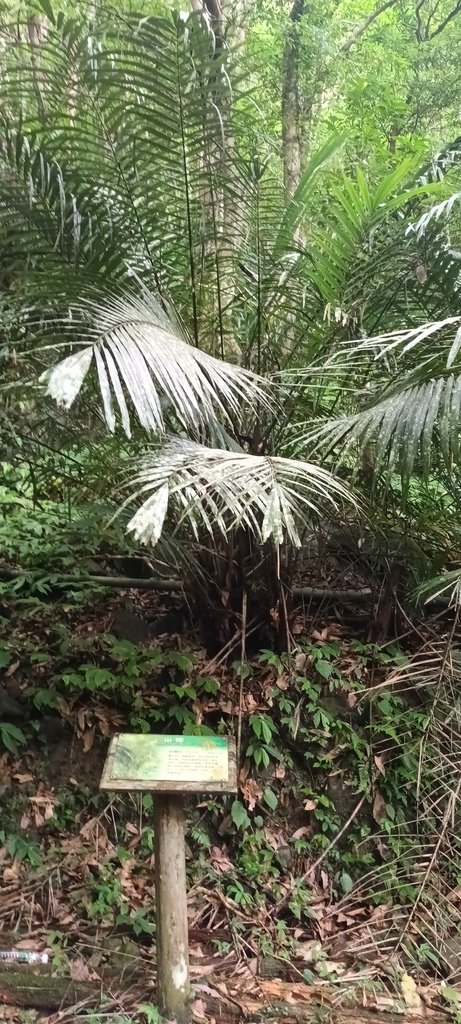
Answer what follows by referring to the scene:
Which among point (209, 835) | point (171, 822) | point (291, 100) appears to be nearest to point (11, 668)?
point (209, 835)

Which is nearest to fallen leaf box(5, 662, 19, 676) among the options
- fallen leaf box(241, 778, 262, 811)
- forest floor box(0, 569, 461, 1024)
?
forest floor box(0, 569, 461, 1024)

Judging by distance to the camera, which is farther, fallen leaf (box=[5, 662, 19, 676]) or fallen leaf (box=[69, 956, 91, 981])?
fallen leaf (box=[5, 662, 19, 676])

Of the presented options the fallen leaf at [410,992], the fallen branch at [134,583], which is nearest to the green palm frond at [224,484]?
the fallen branch at [134,583]

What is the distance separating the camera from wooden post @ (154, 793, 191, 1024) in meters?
1.88

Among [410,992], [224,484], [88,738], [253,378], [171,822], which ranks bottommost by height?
[410,992]

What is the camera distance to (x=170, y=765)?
5.93 feet

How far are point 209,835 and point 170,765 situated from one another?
2.95ft

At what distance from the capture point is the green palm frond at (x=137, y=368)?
4.91ft

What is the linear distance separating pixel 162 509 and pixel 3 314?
1.27 m

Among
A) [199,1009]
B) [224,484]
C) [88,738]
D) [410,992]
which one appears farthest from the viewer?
[88,738]

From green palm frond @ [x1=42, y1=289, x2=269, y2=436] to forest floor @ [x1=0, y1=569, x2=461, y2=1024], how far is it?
123 cm

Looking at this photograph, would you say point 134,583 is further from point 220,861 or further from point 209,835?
point 220,861

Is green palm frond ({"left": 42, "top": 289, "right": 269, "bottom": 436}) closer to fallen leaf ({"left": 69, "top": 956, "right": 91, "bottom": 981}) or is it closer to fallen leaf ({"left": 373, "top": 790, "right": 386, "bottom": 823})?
fallen leaf ({"left": 373, "top": 790, "right": 386, "bottom": 823})

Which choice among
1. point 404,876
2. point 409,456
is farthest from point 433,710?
point 409,456
